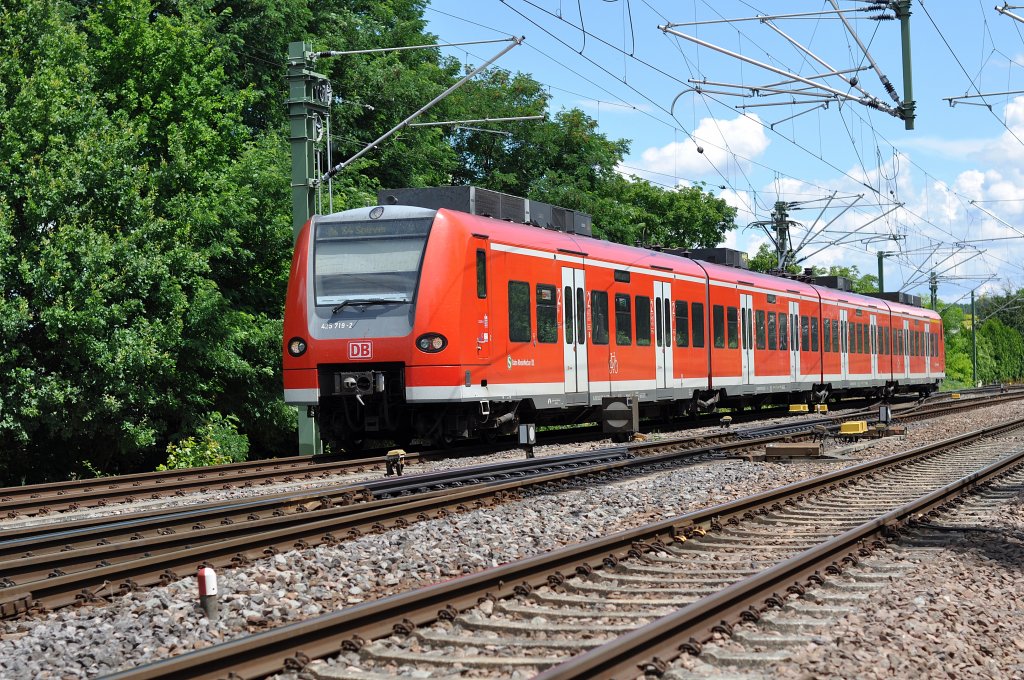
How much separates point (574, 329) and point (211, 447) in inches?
274

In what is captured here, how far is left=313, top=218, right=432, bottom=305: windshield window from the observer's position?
15859 millimetres

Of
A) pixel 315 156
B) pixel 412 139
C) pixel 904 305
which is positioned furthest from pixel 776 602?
pixel 904 305

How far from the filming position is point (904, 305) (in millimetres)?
44656

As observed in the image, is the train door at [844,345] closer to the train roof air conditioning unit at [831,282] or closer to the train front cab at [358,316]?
the train roof air conditioning unit at [831,282]

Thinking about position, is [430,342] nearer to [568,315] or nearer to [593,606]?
[568,315]

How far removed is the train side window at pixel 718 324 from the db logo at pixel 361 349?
11045 millimetres

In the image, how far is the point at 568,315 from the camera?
60.7 feet

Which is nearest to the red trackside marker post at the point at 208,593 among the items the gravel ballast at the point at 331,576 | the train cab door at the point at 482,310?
the gravel ballast at the point at 331,576

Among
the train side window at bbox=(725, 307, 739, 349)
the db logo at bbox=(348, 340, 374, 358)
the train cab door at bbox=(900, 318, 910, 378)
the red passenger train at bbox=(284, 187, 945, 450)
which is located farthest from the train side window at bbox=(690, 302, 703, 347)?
the train cab door at bbox=(900, 318, 910, 378)

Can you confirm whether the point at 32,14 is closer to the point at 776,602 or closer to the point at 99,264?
the point at 99,264

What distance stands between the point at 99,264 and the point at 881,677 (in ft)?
56.3

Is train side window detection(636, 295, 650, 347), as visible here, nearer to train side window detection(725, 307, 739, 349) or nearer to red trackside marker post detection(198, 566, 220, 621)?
train side window detection(725, 307, 739, 349)

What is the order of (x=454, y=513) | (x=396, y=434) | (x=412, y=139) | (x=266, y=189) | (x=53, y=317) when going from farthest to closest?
(x=412, y=139), (x=266, y=189), (x=53, y=317), (x=396, y=434), (x=454, y=513)

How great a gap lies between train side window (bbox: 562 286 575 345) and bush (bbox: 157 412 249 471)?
6638mm
